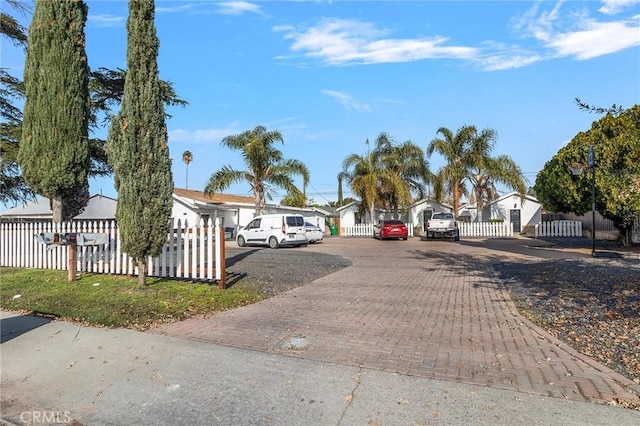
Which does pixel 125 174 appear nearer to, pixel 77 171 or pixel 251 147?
pixel 77 171

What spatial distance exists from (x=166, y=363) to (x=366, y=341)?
2337mm

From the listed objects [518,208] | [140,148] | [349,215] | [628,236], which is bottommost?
[628,236]

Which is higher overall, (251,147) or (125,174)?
(251,147)

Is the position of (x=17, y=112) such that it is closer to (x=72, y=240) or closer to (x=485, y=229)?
(x=72, y=240)

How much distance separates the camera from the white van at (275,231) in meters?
21.3

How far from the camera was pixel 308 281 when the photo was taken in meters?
9.75

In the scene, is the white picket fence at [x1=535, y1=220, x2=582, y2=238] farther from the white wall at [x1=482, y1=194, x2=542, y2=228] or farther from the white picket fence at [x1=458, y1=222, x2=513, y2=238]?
the white wall at [x1=482, y1=194, x2=542, y2=228]

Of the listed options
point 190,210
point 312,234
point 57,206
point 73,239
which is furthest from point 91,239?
point 190,210

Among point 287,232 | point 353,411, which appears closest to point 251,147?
point 287,232

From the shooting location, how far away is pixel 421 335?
5332 millimetres

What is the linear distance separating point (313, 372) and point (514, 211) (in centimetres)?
3667

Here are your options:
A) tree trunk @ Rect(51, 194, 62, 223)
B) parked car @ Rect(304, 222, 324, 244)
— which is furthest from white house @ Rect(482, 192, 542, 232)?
tree trunk @ Rect(51, 194, 62, 223)

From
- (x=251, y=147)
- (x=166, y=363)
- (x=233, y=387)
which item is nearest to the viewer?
(x=233, y=387)

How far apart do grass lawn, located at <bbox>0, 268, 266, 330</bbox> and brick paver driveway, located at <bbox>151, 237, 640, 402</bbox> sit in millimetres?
580
